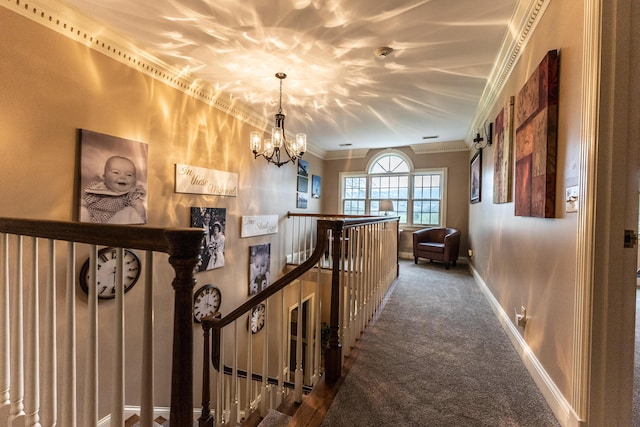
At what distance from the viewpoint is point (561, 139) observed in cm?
150

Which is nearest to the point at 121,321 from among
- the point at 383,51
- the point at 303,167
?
the point at 383,51

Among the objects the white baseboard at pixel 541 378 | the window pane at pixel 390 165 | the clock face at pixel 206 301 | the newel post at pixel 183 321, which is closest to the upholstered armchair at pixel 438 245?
the window pane at pixel 390 165

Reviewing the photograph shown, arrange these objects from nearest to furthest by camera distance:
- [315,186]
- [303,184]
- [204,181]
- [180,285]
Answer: [180,285], [204,181], [303,184], [315,186]

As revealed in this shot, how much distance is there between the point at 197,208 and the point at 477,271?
13.3ft

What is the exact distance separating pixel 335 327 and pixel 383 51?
7.81 feet

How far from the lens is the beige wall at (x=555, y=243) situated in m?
1.36

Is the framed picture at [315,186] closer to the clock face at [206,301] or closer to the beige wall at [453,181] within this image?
the beige wall at [453,181]

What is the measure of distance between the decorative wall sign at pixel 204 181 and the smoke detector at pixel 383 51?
2350 millimetres

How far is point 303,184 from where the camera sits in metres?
6.04

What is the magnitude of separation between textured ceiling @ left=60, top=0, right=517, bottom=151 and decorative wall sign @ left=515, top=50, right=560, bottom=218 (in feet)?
2.32

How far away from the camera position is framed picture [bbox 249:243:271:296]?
419 centimetres

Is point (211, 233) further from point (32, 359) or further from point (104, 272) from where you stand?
point (32, 359)

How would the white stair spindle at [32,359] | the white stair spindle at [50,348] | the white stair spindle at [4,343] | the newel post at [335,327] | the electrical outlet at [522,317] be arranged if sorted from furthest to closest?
the electrical outlet at [522,317] → the newel post at [335,327] → the white stair spindle at [4,343] → the white stair spindle at [32,359] → the white stair spindle at [50,348]

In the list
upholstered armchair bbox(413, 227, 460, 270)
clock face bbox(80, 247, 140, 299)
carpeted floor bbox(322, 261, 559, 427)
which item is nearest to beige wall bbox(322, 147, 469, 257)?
upholstered armchair bbox(413, 227, 460, 270)
